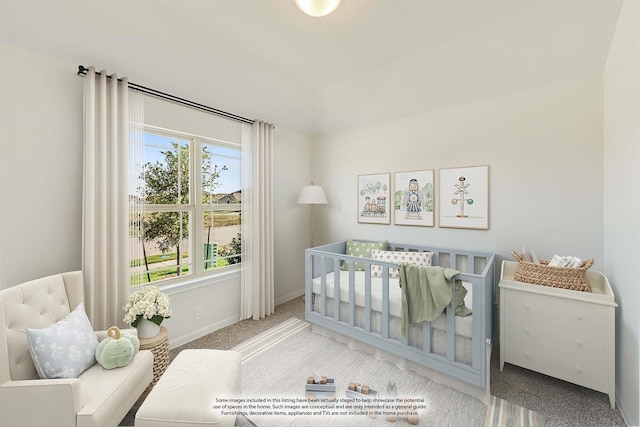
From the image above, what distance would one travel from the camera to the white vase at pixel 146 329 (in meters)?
1.92

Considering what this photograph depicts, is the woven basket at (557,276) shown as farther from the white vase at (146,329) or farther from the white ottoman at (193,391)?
the white vase at (146,329)

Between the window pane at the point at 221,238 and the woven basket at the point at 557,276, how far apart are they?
2.79 meters

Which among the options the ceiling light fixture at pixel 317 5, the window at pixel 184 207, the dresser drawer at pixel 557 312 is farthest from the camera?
the window at pixel 184 207

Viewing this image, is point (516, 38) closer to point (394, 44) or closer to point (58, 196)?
point (394, 44)

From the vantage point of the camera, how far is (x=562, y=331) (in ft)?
5.91

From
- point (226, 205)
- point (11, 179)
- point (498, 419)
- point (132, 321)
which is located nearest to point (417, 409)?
point (498, 419)

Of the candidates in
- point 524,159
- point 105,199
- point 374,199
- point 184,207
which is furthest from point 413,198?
point 105,199

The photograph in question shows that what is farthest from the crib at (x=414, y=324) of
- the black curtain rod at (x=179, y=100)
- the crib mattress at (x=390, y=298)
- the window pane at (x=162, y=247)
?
the black curtain rod at (x=179, y=100)

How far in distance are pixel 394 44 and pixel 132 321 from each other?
293 centimetres

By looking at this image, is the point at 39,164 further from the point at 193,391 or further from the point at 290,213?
the point at 290,213

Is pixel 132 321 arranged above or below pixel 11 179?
below

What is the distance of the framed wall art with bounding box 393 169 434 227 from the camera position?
2.93 m

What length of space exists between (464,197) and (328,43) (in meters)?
1.98

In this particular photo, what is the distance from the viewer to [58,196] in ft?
6.15
